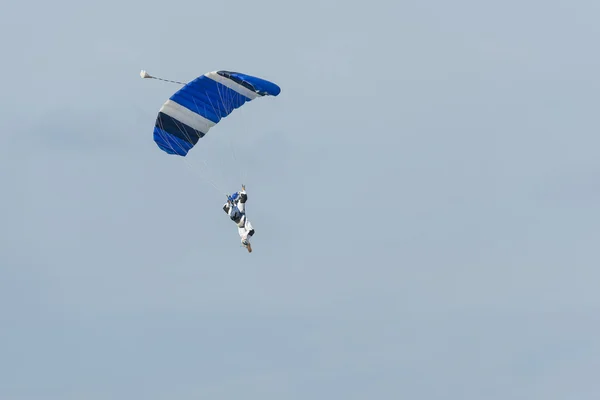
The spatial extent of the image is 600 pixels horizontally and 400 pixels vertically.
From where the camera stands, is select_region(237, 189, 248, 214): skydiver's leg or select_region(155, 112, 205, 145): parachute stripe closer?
select_region(237, 189, 248, 214): skydiver's leg

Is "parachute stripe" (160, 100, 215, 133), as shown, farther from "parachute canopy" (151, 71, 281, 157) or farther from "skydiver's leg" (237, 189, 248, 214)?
"skydiver's leg" (237, 189, 248, 214)

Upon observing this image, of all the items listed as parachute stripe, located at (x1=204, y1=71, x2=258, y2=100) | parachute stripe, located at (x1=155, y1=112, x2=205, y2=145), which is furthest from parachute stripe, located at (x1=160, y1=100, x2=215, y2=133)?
parachute stripe, located at (x1=204, y1=71, x2=258, y2=100)

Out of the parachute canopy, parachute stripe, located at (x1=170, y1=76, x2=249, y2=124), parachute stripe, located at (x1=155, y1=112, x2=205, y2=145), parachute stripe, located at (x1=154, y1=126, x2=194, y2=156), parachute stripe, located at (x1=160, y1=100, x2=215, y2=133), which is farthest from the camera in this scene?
parachute stripe, located at (x1=154, y1=126, x2=194, y2=156)

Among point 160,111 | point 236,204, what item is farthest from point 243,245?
point 160,111

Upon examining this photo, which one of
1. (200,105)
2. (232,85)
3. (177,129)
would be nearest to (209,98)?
(200,105)

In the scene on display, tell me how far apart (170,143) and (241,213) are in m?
5.36

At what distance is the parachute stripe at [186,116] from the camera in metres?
77.4

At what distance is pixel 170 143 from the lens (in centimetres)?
7881

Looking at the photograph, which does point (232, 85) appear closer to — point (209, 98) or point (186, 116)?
point (209, 98)

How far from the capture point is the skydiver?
2965 inches

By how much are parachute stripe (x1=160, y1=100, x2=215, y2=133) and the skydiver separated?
3906 millimetres

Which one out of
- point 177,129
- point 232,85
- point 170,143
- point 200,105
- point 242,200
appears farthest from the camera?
point 170,143

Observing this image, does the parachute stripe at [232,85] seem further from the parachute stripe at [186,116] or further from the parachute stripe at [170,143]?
the parachute stripe at [170,143]

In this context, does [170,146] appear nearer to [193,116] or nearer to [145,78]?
[193,116]
